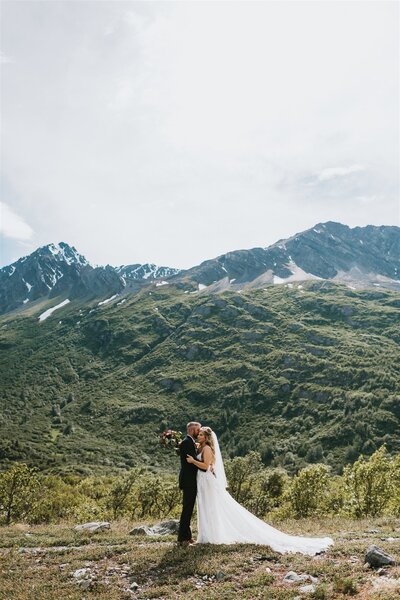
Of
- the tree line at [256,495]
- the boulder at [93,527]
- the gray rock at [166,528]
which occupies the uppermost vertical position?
the gray rock at [166,528]

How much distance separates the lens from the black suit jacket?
1588 cm

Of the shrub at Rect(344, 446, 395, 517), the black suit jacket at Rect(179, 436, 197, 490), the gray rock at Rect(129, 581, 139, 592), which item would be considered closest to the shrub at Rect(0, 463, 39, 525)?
the shrub at Rect(344, 446, 395, 517)

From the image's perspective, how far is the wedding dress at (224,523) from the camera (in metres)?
15.4

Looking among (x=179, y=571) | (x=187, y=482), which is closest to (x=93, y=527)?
(x=187, y=482)

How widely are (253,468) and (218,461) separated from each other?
67.4 m

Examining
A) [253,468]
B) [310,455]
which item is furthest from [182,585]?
[310,455]

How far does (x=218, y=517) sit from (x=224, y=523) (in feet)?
1.30

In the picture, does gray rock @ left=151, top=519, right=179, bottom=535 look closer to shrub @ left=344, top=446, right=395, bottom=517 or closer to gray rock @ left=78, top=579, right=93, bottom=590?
gray rock @ left=78, top=579, right=93, bottom=590

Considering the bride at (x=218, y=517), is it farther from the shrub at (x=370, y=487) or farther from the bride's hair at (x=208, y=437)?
the shrub at (x=370, y=487)

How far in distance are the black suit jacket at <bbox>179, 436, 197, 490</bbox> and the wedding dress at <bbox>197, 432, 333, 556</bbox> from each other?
10.2 inches

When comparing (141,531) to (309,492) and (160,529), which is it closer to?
(160,529)

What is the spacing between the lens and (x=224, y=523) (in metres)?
15.8

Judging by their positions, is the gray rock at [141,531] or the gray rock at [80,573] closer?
the gray rock at [80,573]

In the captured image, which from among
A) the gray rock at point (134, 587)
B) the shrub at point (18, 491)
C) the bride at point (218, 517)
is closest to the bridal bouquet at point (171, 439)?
the bride at point (218, 517)
